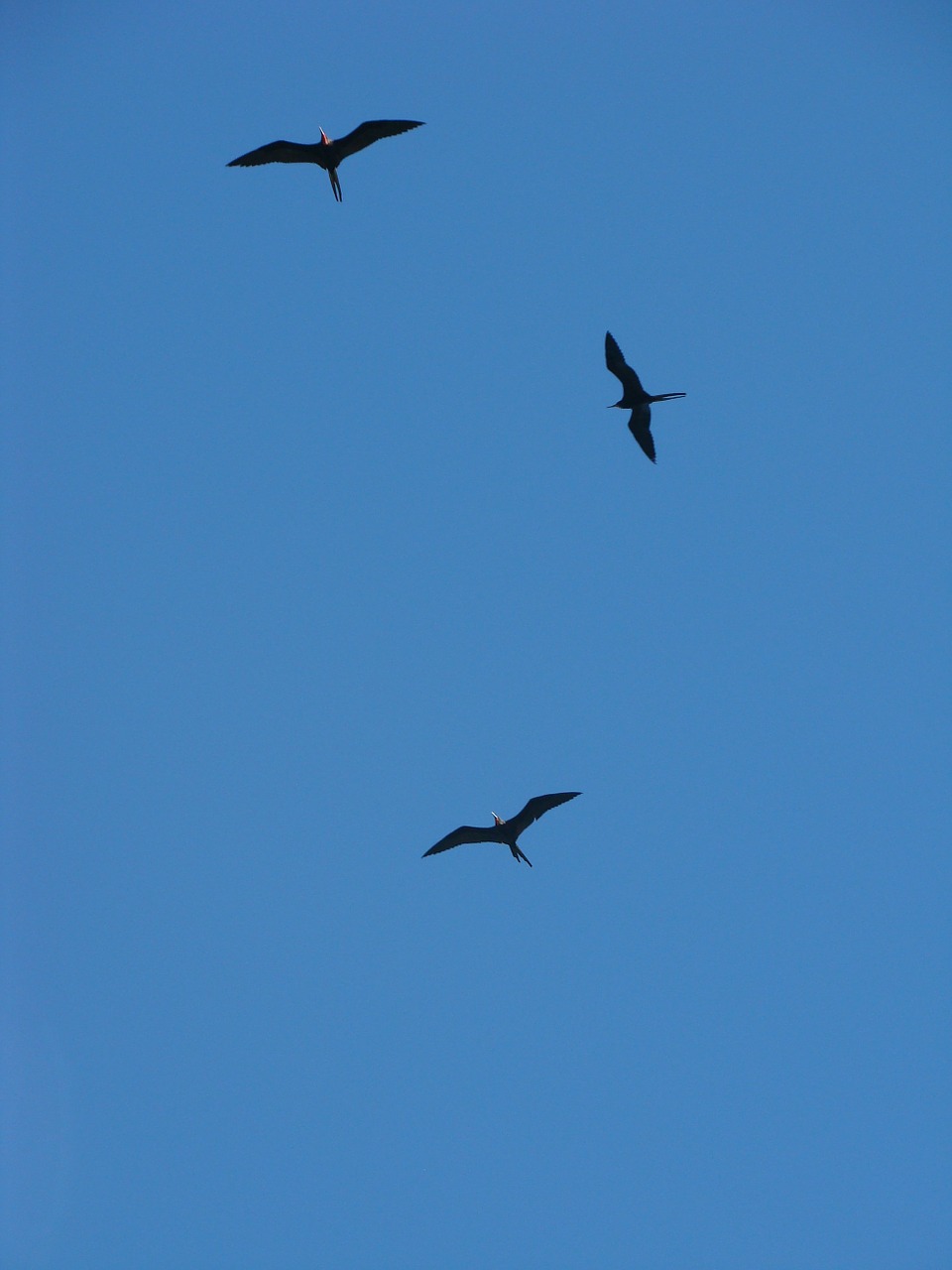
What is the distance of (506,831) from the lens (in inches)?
1188

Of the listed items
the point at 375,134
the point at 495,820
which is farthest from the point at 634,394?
the point at 495,820

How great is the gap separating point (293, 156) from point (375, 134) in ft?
5.53

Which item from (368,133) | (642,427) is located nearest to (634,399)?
(642,427)

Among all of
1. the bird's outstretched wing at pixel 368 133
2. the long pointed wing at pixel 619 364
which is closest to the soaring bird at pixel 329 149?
the bird's outstretched wing at pixel 368 133

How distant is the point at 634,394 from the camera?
29.1m

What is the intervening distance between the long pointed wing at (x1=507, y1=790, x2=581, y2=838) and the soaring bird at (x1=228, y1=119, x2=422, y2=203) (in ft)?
41.5

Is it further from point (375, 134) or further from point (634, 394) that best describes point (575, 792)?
point (375, 134)

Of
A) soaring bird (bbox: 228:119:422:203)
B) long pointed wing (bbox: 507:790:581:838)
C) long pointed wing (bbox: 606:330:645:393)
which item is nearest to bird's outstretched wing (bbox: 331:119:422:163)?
soaring bird (bbox: 228:119:422:203)

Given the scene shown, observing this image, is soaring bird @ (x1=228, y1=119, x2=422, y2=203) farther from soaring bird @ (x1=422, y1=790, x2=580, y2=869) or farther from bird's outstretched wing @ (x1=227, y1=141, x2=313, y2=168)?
soaring bird @ (x1=422, y1=790, x2=580, y2=869)

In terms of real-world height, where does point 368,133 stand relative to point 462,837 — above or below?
above

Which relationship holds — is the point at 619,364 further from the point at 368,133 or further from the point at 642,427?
the point at 368,133

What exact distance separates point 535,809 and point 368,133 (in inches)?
550

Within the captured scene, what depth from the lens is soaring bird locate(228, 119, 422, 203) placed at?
27.7 metres

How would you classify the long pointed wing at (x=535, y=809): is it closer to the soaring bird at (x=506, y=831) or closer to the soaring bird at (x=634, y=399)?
the soaring bird at (x=506, y=831)
